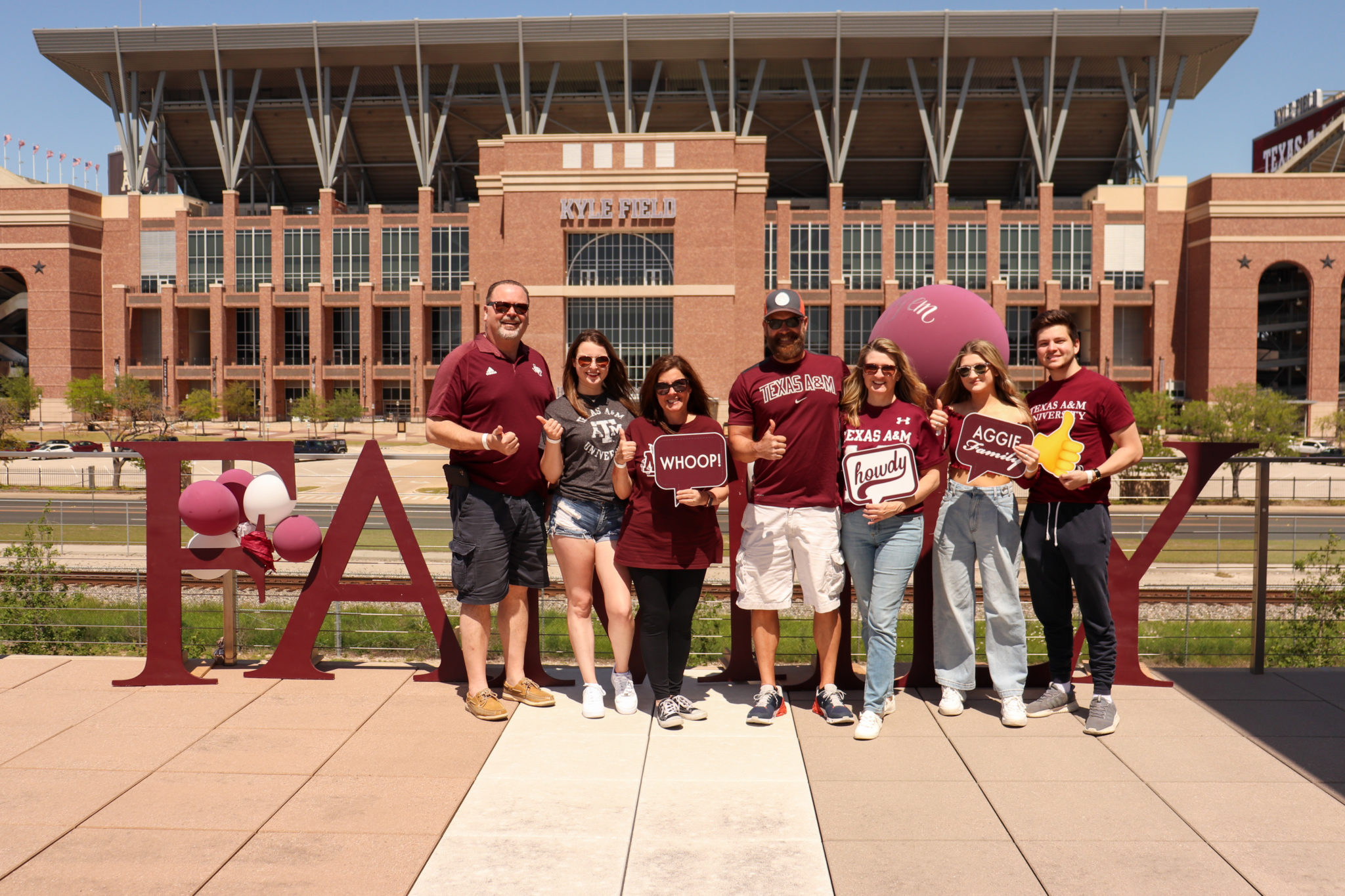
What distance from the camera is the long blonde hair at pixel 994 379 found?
5.59 metres

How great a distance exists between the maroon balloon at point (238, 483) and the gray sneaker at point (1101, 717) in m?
5.63

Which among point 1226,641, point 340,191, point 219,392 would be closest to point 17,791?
point 1226,641

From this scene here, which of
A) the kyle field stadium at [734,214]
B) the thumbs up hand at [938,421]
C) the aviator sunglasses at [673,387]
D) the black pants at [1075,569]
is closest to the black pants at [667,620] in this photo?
the aviator sunglasses at [673,387]

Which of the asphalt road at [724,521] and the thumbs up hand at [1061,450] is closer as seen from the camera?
the thumbs up hand at [1061,450]

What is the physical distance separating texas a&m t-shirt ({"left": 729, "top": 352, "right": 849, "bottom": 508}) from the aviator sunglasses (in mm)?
294

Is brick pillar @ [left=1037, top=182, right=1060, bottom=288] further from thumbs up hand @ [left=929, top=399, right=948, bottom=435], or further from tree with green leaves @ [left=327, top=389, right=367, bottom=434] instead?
thumbs up hand @ [left=929, top=399, right=948, bottom=435]

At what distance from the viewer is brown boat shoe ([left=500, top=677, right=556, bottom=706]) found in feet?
19.3

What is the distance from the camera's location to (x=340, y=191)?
81812mm

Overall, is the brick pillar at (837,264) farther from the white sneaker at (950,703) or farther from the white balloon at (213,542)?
the white balloon at (213,542)

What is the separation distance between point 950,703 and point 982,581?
810 millimetres

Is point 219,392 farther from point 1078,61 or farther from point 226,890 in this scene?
point 226,890

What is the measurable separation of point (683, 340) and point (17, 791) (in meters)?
54.1

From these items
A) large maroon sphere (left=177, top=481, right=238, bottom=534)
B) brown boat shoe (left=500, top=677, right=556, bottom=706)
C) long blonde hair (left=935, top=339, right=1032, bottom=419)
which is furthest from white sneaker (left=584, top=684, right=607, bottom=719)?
long blonde hair (left=935, top=339, right=1032, bottom=419)

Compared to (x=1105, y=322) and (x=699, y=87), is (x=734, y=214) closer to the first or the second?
(x=699, y=87)
